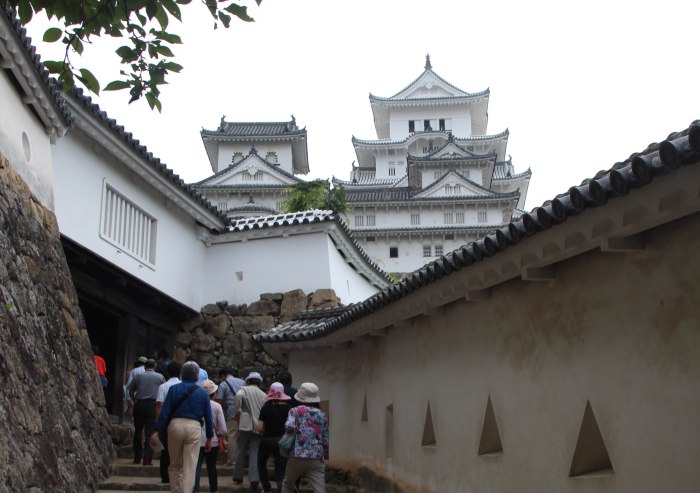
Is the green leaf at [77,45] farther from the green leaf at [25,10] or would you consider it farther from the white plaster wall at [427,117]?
the white plaster wall at [427,117]

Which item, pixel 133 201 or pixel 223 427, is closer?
pixel 223 427

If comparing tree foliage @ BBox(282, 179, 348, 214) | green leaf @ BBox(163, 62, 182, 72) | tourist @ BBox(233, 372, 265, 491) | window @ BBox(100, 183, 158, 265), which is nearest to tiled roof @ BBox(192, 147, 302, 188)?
tree foliage @ BBox(282, 179, 348, 214)

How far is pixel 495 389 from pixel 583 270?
6.31 feet

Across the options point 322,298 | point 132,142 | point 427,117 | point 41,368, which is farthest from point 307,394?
point 427,117

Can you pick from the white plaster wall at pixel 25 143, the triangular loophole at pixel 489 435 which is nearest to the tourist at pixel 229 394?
the white plaster wall at pixel 25 143

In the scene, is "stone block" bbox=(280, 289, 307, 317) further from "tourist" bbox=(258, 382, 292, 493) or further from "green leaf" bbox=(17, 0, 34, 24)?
"green leaf" bbox=(17, 0, 34, 24)

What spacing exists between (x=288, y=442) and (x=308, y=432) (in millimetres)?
246

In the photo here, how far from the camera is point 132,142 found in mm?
14156

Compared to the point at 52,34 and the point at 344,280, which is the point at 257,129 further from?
the point at 52,34

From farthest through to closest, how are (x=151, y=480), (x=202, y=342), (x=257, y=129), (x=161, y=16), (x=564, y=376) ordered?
1. (x=257, y=129)
2. (x=202, y=342)
3. (x=151, y=480)
4. (x=564, y=376)
5. (x=161, y=16)

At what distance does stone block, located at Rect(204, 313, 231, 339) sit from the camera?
17391mm

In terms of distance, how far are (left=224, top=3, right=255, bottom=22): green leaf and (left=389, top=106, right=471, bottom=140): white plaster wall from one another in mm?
52547

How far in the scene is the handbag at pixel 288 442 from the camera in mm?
8977

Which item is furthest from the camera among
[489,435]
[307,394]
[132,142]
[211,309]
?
[211,309]
